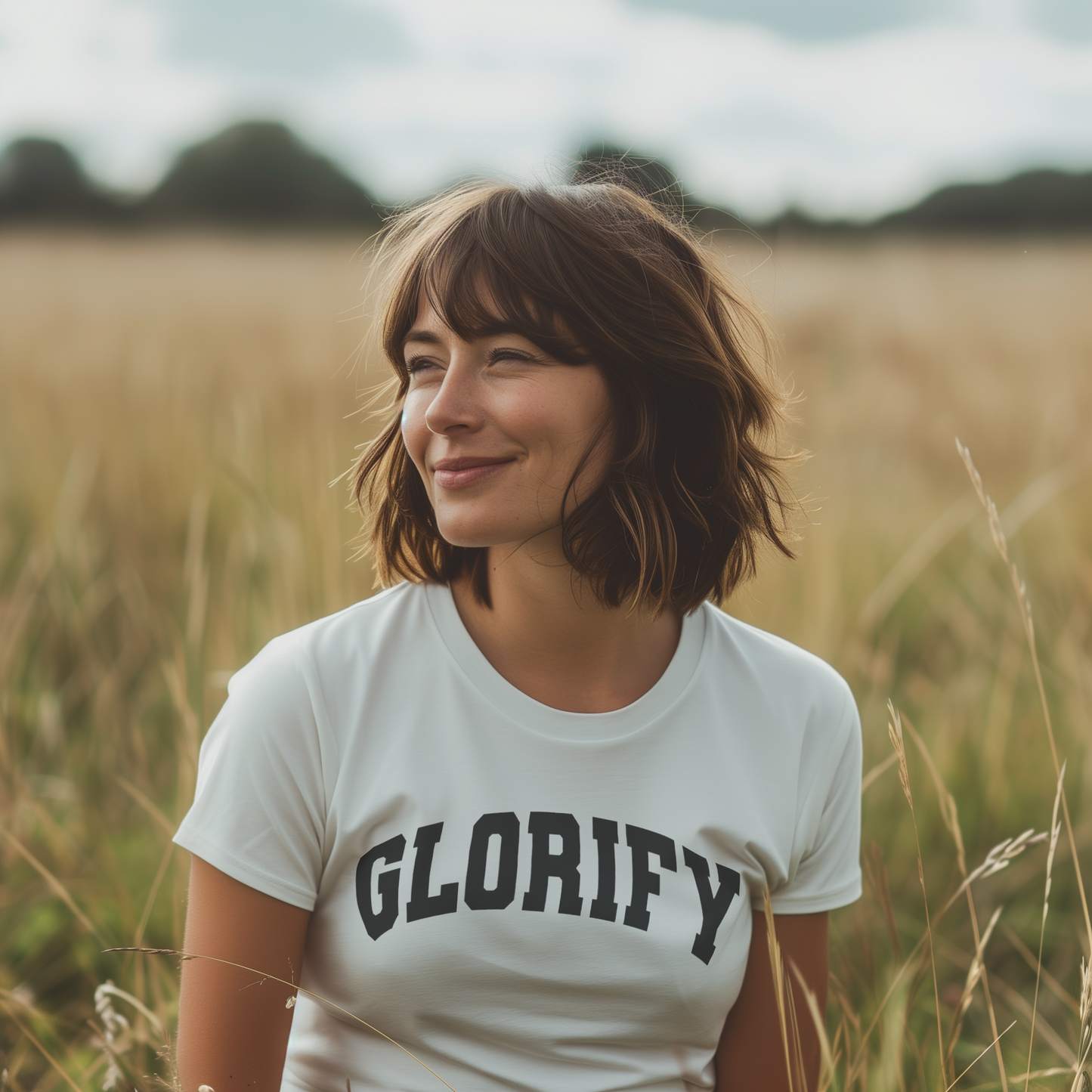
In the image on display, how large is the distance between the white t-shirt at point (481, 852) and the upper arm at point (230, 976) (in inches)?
1.3

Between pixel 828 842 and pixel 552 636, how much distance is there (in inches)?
15.8

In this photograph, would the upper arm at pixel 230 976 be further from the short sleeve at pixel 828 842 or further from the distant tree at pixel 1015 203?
the distant tree at pixel 1015 203

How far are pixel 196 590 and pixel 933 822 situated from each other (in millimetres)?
1447

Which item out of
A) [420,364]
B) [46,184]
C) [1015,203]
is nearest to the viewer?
[420,364]

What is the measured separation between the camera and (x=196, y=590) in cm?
160

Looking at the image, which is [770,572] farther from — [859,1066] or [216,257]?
[216,257]

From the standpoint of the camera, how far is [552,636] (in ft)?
3.95

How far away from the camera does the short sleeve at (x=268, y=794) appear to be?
1.05 m

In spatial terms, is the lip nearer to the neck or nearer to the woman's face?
the woman's face

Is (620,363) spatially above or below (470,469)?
above

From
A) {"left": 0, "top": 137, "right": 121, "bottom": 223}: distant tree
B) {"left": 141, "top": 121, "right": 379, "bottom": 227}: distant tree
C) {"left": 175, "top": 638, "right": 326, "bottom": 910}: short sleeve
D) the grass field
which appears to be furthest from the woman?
{"left": 141, "top": 121, "right": 379, "bottom": 227}: distant tree

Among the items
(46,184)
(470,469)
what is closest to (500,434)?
(470,469)

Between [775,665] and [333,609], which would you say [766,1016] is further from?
[333,609]

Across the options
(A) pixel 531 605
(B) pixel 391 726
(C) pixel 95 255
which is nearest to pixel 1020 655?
(A) pixel 531 605
